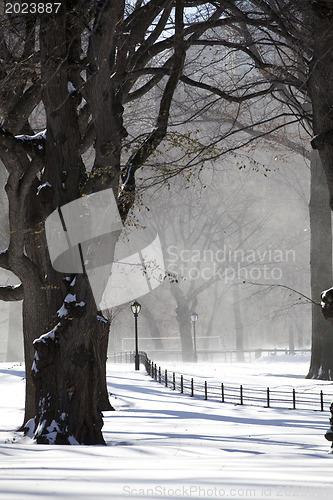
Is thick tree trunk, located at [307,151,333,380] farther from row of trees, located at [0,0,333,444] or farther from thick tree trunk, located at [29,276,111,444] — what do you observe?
thick tree trunk, located at [29,276,111,444]

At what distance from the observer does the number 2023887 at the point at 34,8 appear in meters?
11.0

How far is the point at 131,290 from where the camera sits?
53.0 meters

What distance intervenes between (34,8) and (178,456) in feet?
24.7

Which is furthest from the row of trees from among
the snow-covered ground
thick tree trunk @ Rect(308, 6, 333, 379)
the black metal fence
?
the black metal fence

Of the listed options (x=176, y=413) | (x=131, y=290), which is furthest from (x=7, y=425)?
(x=131, y=290)

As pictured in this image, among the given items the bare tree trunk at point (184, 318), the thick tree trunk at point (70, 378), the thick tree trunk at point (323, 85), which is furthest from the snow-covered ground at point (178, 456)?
the bare tree trunk at point (184, 318)

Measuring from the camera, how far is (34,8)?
444 inches

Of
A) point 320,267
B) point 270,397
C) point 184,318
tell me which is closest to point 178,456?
point 270,397

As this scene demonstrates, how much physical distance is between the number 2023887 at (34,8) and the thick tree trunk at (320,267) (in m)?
16.3

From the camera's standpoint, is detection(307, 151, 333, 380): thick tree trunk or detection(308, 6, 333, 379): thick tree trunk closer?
detection(308, 6, 333, 379): thick tree trunk

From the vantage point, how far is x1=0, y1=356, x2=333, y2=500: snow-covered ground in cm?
462

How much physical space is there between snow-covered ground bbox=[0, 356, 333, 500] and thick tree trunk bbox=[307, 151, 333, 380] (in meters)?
7.67

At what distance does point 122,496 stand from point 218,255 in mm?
52679

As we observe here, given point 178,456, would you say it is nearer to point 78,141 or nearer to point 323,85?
point 323,85
